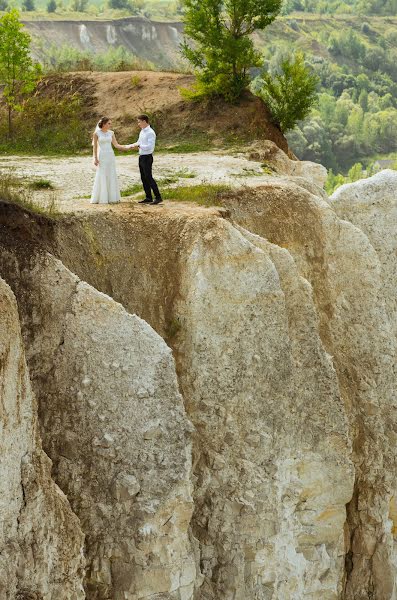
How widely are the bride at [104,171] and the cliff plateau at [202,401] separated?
820mm

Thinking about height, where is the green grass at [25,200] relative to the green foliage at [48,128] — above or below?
above

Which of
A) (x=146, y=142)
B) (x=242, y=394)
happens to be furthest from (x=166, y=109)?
(x=242, y=394)

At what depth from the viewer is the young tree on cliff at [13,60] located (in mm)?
31266

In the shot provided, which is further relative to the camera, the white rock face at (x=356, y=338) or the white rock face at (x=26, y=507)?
the white rock face at (x=356, y=338)

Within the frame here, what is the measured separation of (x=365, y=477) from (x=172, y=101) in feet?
46.8

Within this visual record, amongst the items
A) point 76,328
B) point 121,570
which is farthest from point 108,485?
point 76,328

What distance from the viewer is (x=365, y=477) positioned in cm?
2277

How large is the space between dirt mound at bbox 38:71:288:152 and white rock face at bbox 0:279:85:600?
16.2 meters

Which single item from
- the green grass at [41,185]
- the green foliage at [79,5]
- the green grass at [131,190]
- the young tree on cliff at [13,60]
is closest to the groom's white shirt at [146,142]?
the green grass at [131,190]

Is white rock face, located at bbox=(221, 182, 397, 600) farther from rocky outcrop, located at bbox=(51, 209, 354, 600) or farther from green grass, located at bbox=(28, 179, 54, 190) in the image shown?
green grass, located at bbox=(28, 179, 54, 190)

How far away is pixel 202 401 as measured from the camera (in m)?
19.2

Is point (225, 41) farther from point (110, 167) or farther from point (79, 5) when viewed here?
point (79, 5)

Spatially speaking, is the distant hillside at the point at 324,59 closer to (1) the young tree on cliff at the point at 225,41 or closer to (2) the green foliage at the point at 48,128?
(1) the young tree on cliff at the point at 225,41

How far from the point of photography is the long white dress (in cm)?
2148
